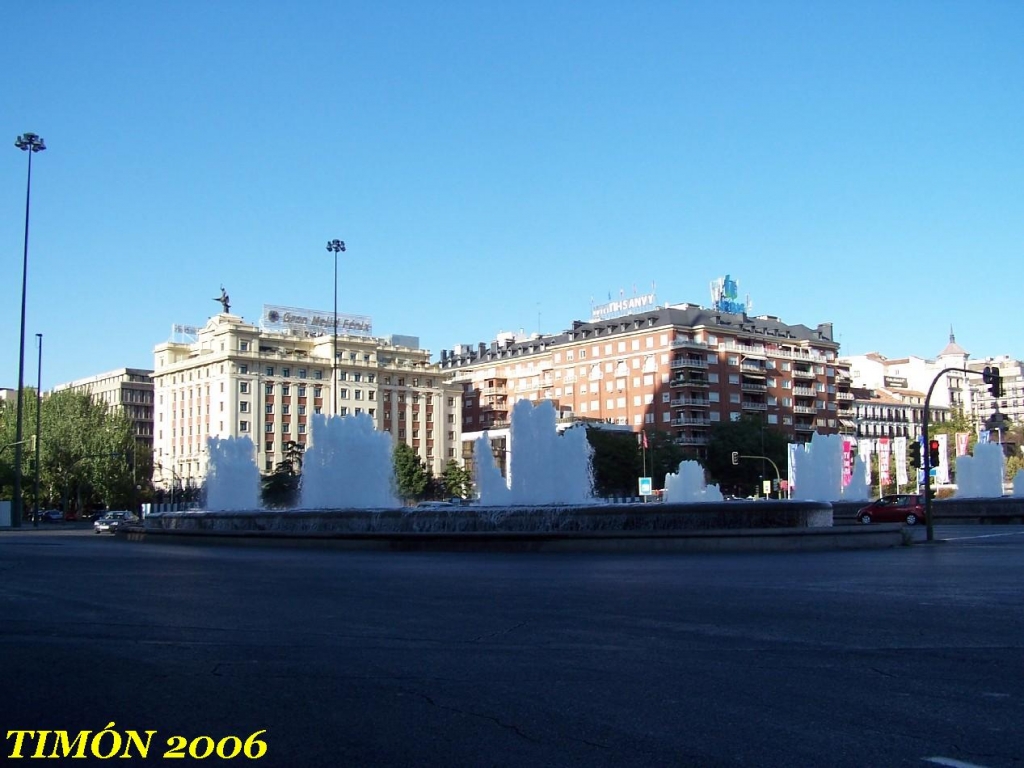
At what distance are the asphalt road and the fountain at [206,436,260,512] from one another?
28502 millimetres

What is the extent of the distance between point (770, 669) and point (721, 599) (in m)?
4.98

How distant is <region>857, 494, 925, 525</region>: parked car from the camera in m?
39.5

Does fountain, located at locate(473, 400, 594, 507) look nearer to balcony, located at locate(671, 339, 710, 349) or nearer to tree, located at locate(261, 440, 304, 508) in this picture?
tree, located at locate(261, 440, 304, 508)

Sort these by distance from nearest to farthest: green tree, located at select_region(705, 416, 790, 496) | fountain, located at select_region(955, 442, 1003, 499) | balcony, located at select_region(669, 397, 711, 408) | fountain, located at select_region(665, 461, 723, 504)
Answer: fountain, located at select_region(955, 442, 1003, 499), fountain, located at select_region(665, 461, 723, 504), green tree, located at select_region(705, 416, 790, 496), balcony, located at select_region(669, 397, 711, 408)

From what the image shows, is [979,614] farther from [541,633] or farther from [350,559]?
[350,559]

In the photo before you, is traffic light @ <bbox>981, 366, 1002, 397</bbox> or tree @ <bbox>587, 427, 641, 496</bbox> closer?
traffic light @ <bbox>981, 366, 1002, 397</bbox>

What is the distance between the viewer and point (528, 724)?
235 inches

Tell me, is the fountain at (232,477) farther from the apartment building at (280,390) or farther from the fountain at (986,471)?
the apartment building at (280,390)

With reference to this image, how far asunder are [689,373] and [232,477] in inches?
3008

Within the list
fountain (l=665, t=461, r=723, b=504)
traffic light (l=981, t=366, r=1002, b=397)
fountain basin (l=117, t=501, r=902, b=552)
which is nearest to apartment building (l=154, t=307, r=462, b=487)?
fountain (l=665, t=461, r=723, b=504)

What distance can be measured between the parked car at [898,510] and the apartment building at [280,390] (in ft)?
264

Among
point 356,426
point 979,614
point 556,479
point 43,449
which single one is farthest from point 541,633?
point 43,449

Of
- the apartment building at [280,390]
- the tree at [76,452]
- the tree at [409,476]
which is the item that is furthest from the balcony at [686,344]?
the tree at [76,452]

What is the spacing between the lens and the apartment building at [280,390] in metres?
119
